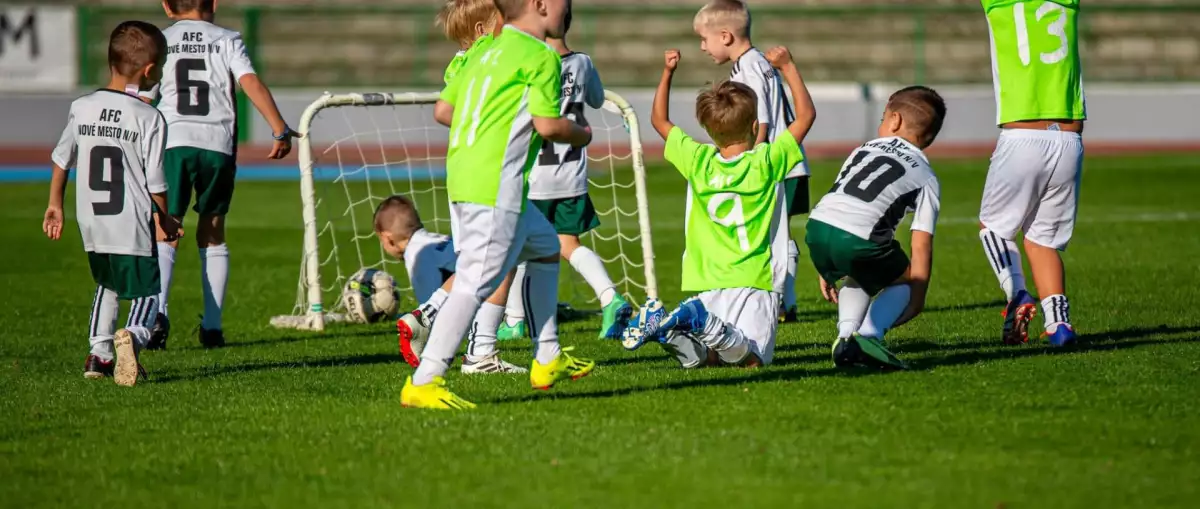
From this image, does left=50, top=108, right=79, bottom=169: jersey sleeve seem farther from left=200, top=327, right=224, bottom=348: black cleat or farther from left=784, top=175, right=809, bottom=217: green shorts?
left=784, top=175, right=809, bottom=217: green shorts

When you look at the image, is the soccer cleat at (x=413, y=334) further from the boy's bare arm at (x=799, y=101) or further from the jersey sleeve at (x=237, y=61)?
the jersey sleeve at (x=237, y=61)

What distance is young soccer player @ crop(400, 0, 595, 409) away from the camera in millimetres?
5352

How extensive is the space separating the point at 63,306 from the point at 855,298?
5.40 meters

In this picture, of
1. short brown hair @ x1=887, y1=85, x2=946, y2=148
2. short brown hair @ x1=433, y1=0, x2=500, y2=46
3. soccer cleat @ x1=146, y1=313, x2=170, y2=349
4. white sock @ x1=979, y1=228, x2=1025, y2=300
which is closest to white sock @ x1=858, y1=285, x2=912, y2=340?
short brown hair @ x1=887, y1=85, x2=946, y2=148

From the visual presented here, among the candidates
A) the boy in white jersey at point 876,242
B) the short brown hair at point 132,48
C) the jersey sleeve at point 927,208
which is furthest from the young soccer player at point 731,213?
the short brown hair at point 132,48

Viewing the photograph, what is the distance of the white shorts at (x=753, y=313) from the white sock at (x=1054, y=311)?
4.86 ft

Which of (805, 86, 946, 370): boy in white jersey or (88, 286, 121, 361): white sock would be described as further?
(88, 286, 121, 361): white sock

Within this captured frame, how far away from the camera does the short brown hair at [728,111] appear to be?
20.6ft

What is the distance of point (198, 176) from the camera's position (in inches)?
311

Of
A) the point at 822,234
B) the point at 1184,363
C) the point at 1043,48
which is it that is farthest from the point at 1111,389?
the point at 1043,48

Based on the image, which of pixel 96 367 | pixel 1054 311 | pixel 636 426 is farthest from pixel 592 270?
pixel 636 426

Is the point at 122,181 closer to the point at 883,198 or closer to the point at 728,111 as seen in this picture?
the point at 728,111

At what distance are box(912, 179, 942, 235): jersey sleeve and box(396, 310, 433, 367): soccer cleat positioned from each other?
6.86ft

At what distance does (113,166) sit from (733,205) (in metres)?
2.58
